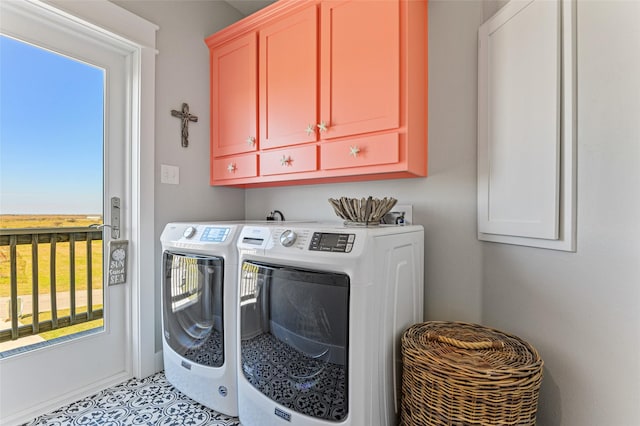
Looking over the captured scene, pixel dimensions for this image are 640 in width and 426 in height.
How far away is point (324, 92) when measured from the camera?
1.58 metres

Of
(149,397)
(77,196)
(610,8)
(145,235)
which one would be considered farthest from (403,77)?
(149,397)

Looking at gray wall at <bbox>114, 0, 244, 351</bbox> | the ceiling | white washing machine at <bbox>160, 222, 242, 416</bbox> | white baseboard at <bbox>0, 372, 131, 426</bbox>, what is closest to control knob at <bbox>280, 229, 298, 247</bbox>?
white washing machine at <bbox>160, 222, 242, 416</bbox>

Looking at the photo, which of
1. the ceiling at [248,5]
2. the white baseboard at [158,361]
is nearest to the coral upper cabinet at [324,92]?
the ceiling at [248,5]

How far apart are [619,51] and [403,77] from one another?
724mm

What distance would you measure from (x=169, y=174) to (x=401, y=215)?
4.92 ft

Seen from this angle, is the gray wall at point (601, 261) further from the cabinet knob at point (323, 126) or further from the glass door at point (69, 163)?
the glass door at point (69, 163)

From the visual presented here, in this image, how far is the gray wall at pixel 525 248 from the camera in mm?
904

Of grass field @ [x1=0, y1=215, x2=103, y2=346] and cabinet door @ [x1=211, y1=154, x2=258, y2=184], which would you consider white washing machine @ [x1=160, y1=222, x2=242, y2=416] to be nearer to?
grass field @ [x1=0, y1=215, x2=103, y2=346]

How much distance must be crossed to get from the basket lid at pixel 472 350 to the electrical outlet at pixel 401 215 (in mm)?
588

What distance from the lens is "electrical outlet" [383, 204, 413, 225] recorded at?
1640 millimetres

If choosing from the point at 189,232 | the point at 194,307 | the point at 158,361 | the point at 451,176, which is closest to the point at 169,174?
the point at 189,232

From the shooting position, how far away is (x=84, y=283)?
167 centimetres

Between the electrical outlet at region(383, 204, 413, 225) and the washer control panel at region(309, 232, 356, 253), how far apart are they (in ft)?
2.35

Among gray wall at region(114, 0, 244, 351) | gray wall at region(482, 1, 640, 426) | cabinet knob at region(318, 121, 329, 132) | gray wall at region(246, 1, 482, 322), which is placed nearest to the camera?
gray wall at region(482, 1, 640, 426)
